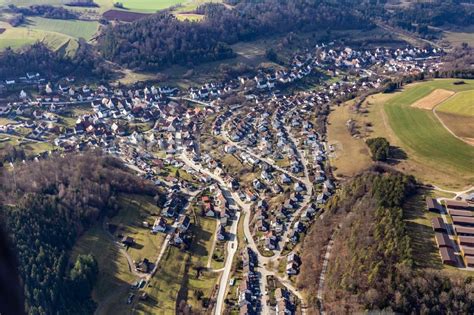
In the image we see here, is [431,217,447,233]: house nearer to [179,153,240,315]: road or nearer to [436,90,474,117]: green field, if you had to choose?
[179,153,240,315]: road

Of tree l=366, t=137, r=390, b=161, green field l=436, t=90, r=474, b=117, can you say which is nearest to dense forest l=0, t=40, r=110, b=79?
tree l=366, t=137, r=390, b=161

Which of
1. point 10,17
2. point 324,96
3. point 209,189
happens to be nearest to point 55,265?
point 209,189

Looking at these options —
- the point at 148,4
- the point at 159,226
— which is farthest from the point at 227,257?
the point at 148,4

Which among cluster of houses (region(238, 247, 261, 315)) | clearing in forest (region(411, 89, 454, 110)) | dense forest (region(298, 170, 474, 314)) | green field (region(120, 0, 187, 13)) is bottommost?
cluster of houses (region(238, 247, 261, 315))

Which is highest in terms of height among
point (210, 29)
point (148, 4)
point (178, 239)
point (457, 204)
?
point (148, 4)

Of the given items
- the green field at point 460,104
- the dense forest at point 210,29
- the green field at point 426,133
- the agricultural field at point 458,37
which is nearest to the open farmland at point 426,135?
the green field at point 426,133

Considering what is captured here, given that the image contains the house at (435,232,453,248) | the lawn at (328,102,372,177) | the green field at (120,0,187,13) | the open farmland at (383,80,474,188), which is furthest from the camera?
the green field at (120,0,187,13)

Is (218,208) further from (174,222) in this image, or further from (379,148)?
(379,148)
